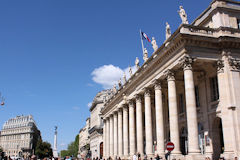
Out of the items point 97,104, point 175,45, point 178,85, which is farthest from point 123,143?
point 97,104

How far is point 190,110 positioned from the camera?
24016mm

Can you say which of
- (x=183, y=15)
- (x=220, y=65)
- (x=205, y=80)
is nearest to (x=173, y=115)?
(x=205, y=80)

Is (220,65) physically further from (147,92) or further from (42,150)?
(42,150)

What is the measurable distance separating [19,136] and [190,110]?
15245cm

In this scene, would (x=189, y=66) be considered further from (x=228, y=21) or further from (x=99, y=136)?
(x=99, y=136)

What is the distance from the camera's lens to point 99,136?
251 feet

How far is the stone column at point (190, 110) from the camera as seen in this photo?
910 inches

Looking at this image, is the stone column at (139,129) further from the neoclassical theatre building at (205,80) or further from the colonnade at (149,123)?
the neoclassical theatre building at (205,80)

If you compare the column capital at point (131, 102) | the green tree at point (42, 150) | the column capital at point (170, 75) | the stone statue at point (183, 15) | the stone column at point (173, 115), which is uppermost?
the stone statue at point (183, 15)

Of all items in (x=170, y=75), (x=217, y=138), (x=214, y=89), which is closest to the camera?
(x=217, y=138)

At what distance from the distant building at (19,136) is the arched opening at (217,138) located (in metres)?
140

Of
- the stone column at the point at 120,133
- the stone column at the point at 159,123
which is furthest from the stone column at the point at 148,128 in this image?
the stone column at the point at 120,133

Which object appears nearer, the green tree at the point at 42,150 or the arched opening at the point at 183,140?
the arched opening at the point at 183,140

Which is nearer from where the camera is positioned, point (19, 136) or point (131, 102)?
point (131, 102)
